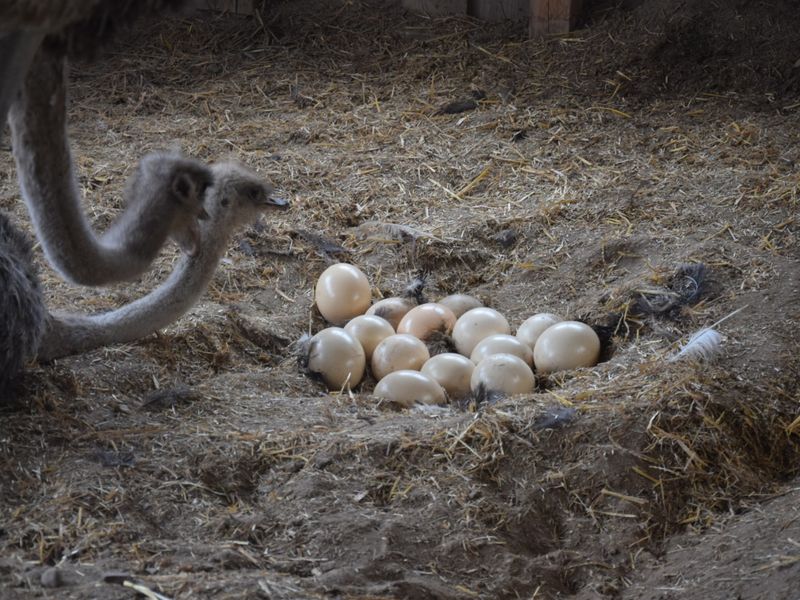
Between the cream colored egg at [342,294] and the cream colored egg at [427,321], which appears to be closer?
the cream colored egg at [427,321]

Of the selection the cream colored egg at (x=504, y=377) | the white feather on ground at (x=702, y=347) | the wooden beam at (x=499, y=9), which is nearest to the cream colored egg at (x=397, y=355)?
the cream colored egg at (x=504, y=377)

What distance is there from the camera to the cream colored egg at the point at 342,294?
4797 millimetres

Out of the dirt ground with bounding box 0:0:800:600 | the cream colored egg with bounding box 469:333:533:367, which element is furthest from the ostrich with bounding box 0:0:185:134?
the cream colored egg with bounding box 469:333:533:367

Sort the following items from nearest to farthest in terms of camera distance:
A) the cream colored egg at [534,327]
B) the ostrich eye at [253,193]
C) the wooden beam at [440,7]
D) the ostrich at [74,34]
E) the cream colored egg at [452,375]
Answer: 1. the ostrich at [74,34]
2. the ostrich eye at [253,193]
3. the cream colored egg at [452,375]
4. the cream colored egg at [534,327]
5. the wooden beam at [440,7]

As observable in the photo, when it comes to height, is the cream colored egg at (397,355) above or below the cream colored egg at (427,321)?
below

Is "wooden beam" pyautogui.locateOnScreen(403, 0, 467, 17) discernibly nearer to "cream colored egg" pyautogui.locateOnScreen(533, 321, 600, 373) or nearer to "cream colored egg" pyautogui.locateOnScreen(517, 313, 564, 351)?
"cream colored egg" pyautogui.locateOnScreen(517, 313, 564, 351)

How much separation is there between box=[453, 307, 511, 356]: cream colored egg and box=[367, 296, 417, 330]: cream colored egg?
0.97 ft

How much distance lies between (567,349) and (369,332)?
79cm

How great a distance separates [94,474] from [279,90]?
427 centimetres

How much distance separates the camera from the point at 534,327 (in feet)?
15.0

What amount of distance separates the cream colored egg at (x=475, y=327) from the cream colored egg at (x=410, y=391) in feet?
1.43

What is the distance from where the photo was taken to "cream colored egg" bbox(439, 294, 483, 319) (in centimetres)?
485

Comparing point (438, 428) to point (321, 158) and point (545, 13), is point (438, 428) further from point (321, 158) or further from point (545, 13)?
point (545, 13)

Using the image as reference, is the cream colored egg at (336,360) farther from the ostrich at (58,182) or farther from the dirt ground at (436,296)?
the ostrich at (58,182)
